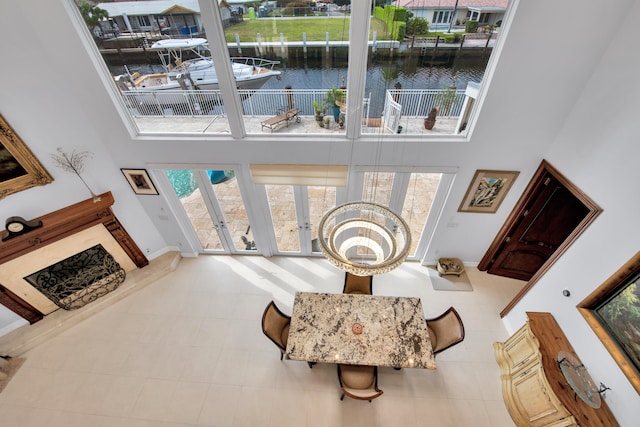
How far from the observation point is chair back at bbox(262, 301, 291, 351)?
143 inches

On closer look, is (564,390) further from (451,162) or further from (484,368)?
(451,162)

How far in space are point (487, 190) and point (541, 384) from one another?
2653 millimetres

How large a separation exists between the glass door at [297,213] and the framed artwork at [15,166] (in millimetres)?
3146

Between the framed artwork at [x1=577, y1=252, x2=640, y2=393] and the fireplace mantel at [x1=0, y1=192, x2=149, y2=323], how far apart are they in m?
6.69

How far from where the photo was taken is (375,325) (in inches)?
146

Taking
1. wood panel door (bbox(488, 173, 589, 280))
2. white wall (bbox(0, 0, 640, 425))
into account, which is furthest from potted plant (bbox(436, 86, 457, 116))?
wood panel door (bbox(488, 173, 589, 280))

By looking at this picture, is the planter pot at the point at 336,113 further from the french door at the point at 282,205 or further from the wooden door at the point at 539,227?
the wooden door at the point at 539,227

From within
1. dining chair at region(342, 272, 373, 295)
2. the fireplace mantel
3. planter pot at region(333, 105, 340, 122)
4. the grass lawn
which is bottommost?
dining chair at region(342, 272, 373, 295)

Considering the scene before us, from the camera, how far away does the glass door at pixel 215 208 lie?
4.77 meters

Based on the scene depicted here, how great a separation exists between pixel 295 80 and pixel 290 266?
3.56 meters

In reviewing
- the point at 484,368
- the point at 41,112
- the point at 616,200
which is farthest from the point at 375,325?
the point at 41,112

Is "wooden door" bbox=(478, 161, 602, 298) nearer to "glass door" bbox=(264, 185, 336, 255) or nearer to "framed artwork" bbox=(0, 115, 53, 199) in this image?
"glass door" bbox=(264, 185, 336, 255)

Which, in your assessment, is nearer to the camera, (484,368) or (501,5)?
(501,5)

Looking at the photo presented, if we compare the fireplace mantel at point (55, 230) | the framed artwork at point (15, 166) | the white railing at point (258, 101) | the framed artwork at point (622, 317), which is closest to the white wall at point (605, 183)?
the framed artwork at point (622, 317)
